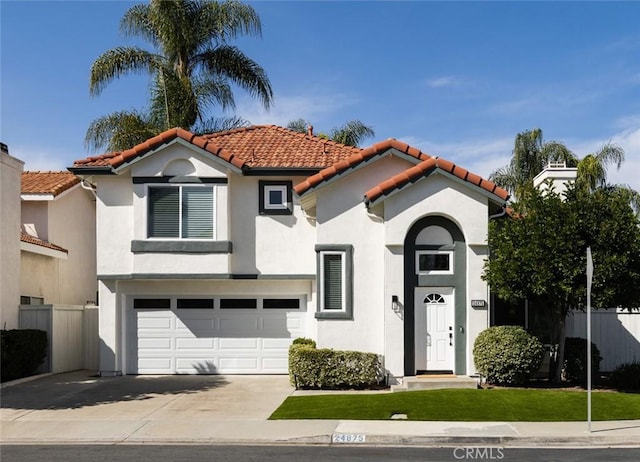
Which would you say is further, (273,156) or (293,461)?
(273,156)

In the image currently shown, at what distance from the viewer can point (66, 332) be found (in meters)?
21.1

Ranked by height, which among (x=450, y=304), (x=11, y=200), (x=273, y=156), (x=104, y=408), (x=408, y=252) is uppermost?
(x=273, y=156)

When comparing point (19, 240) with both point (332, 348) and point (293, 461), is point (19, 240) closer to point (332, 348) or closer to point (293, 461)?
point (332, 348)

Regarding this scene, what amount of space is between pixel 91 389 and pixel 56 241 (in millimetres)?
8332

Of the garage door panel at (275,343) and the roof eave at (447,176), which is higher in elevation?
the roof eave at (447,176)

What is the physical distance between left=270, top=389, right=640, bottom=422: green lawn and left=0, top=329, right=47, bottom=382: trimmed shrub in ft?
24.9

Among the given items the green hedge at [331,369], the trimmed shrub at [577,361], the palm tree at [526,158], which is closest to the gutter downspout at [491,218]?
the trimmed shrub at [577,361]

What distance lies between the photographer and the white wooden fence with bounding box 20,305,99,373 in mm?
20125

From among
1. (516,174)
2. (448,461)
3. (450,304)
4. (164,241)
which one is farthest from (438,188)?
(516,174)

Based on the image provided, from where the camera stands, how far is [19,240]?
20.0 meters

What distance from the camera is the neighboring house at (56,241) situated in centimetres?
2206

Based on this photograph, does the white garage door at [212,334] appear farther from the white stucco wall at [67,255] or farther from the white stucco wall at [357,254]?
the white stucco wall at [67,255]

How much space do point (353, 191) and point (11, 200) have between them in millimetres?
9130

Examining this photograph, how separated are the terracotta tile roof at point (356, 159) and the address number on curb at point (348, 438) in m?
7.52
